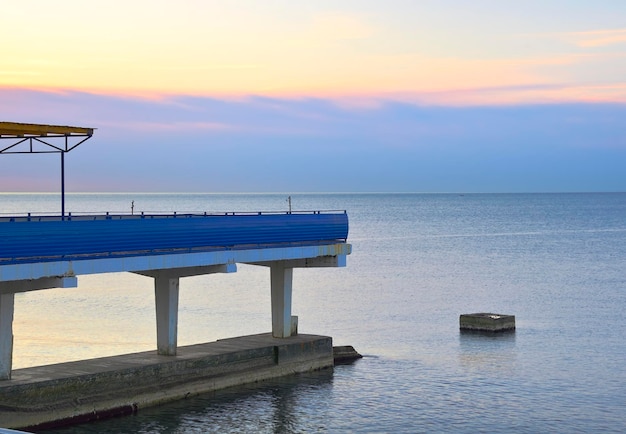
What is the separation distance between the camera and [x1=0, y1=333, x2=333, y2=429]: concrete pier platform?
102 ft

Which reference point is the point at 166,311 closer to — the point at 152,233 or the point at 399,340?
the point at 152,233

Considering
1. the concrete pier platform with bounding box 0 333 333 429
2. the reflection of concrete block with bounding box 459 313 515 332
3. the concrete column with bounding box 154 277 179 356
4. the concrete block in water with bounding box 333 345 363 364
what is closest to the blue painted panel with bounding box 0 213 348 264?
the concrete column with bounding box 154 277 179 356

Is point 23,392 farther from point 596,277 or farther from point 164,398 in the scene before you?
point 596,277

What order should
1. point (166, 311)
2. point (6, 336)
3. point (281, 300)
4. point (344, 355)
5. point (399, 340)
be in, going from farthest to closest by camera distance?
point (399, 340), point (344, 355), point (281, 300), point (166, 311), point (6, 336)

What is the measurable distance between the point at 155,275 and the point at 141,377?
4631mm

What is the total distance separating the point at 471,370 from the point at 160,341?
1371 cm

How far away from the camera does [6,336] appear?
32250mm

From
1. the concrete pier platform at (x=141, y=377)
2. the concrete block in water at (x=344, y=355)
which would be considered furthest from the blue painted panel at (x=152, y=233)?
the concrete block in water at (x=344, y=355)

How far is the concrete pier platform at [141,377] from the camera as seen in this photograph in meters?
31.2

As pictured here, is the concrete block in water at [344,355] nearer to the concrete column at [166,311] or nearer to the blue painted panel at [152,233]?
the blue painted panel at [152,233]

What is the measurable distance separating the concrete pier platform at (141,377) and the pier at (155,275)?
38mm

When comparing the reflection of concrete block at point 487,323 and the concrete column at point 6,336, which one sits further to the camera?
the reflection of concrete block at point 487,323

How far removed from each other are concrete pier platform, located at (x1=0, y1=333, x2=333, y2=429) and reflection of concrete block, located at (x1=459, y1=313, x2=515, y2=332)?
1420 centimetres

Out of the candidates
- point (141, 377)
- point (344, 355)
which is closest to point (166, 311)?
point (141, 377)
